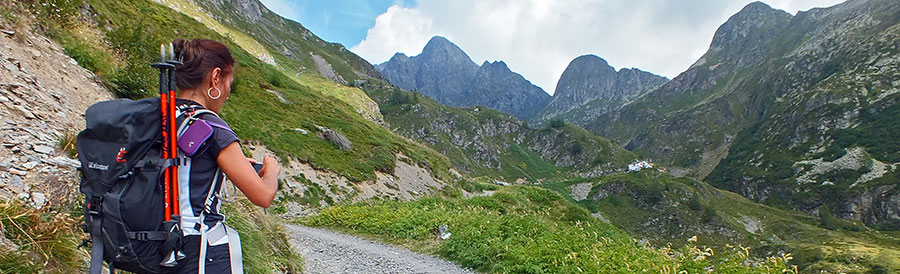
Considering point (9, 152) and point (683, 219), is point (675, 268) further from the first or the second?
point (683, 219)

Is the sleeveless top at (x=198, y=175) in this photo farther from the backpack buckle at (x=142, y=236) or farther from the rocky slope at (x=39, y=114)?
the rocky slope at (x=39, y=114)

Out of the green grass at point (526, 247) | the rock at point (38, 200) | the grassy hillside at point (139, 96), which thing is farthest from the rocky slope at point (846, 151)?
the rock at point (38, 200)

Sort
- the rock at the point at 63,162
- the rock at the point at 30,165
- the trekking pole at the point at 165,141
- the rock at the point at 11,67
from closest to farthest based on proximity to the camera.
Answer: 1. the trekking pole at the point at 165,141
2. the rock at the point at 30,165
3. the rock at the point at 63,162
4. the rock at the point at 11,67

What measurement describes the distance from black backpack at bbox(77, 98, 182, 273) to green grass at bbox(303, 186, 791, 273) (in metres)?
6.79

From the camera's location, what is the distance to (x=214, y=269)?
253cm

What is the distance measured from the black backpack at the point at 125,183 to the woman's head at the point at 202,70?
0.29m

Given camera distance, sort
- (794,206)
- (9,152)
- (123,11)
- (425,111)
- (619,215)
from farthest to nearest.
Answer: (425,111), (794,206), (619,215), (123,11), (9,152)

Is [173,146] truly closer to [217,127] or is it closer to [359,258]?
[217,127]

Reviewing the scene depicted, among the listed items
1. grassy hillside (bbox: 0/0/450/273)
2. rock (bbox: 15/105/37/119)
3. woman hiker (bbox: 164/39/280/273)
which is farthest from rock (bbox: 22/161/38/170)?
woman hiker (bbox: 164/39/280/273)

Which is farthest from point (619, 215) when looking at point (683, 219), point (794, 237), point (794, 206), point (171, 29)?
point (171, 29)

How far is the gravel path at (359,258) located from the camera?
989 centimetres

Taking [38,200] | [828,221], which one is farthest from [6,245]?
[828,221]

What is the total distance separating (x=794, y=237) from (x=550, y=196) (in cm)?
12198

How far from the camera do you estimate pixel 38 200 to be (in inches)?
182
